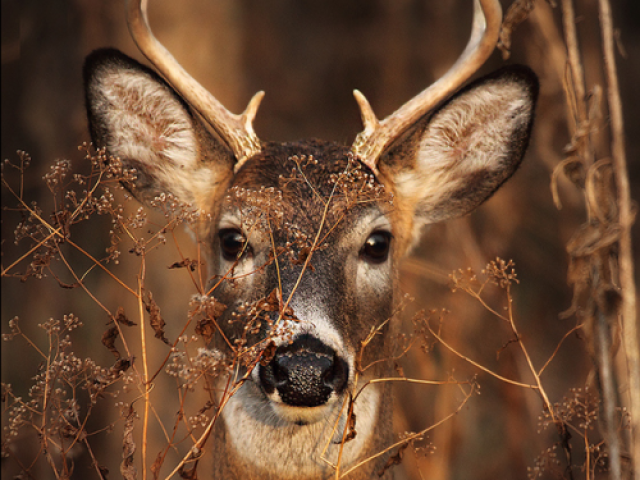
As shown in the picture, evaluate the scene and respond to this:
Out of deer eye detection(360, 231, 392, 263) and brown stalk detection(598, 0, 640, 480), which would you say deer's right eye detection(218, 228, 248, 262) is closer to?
deer eye detection(360, 231, 392, 263)

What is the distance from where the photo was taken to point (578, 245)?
2471 millimetres

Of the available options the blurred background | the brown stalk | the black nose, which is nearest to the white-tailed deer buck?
the black nose

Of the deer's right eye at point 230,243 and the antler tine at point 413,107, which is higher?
the antler tine at point 413,107

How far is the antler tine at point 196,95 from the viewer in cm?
316

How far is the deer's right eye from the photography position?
312 centimetres

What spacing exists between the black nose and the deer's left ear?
1251 mm

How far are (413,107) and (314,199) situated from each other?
697 mm

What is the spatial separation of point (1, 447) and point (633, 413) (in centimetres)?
208

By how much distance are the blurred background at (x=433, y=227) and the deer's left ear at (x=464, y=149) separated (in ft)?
4.47

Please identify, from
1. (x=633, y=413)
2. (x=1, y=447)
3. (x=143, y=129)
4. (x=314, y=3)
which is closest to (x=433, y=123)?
(x=143, y=129)

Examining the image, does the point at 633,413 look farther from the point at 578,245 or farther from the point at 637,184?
the point at 637,184

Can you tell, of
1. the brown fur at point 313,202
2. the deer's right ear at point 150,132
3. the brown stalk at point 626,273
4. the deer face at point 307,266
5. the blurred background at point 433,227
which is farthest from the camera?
the blurred background at point 433,227

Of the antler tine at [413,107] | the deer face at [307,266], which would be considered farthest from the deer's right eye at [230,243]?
the antler tine at [413,107]

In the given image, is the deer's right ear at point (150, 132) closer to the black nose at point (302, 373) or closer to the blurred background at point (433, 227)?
the black nose at point (302, 373)
